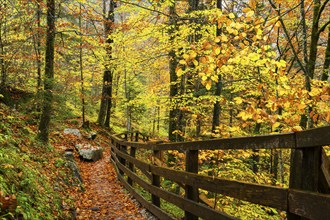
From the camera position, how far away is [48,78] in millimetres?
10859

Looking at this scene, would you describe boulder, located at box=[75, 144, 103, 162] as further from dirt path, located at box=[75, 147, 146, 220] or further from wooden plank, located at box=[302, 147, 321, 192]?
wooden plank, located at box=[302, 147, 321, 192]

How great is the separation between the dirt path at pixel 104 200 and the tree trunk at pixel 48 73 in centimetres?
251

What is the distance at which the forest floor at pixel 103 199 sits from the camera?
23.0 feet

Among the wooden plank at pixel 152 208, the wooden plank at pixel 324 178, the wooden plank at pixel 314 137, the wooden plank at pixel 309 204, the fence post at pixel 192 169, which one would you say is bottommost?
the wooden plank at pixel 152 208

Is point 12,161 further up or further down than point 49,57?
further down

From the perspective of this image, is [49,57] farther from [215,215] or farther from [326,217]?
[326,217]

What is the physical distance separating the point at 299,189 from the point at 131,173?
20.4ft

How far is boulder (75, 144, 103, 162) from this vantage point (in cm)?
1488

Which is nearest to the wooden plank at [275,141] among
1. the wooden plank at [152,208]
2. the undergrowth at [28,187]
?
the wooden plank at [152,208]

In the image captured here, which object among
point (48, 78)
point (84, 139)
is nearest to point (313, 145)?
point (48, 78)

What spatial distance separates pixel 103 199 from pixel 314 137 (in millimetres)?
7443

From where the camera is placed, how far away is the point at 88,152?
49.2ft

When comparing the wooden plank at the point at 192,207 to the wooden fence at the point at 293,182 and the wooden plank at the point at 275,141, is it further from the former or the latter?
the wooden plank at the point at 275,141

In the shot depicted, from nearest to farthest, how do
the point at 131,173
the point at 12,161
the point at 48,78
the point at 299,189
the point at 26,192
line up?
the point at 299,189 < the point at 26,192 < the point at 12,161 < the point at 131,173 < the point at 48,78
